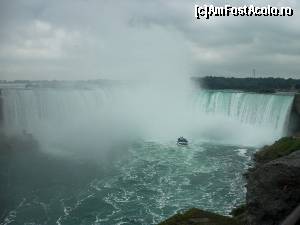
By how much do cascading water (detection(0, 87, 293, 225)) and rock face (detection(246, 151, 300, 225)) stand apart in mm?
8082

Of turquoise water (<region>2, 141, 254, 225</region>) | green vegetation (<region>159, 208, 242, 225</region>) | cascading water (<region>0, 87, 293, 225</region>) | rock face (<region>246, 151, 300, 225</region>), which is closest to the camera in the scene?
rock face (<region>246, 151, 300, 225</region>)

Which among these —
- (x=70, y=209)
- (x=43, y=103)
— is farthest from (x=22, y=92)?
(x=70, y=209)

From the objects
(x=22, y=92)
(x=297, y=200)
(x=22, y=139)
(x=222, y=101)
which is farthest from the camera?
(x=222, y=101)

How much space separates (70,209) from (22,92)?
1816cm

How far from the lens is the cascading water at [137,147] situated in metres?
13.7

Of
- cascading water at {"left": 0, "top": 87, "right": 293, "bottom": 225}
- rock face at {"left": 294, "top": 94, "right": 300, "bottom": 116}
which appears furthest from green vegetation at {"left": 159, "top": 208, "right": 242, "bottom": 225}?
rock face at {"left": 294, "top": 94, "right": 300, "bottom": 116}

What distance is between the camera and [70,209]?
1343 centimetres

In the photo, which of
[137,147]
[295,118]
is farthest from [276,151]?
[137,147]

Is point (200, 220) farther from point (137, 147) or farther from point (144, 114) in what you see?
point (144, 114)

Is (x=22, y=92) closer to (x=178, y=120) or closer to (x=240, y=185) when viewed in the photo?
(x=178, y=120)

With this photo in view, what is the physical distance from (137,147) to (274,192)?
21.5 meters

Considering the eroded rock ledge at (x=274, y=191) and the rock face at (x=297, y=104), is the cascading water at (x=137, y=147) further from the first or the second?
the eroded rock ledge at (x=274, y=191)

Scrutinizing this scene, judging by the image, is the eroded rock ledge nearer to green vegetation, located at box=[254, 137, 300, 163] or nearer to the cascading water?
the cascading water

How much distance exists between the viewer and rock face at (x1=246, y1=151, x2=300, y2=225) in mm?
4102
